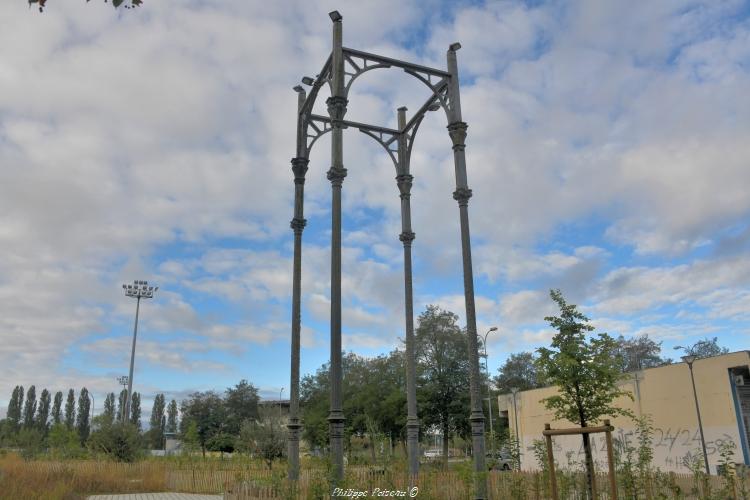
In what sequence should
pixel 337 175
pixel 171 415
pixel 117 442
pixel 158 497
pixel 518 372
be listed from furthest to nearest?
pixel 171 415 < pixel 518 372 < pixel 117 442 < pixel 158 497 < pixel 337 175

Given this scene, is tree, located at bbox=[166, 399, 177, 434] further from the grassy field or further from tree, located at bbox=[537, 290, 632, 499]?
tree, located at bbox=[537, 290, 632, 499]

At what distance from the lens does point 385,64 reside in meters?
15.6

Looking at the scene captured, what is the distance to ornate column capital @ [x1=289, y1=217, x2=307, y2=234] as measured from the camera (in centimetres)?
1761

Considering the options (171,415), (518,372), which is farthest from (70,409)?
(518,372)

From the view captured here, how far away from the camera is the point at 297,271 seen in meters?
17.3

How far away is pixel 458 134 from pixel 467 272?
11.8 ft

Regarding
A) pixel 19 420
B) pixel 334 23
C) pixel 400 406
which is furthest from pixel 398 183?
pixel 19 420

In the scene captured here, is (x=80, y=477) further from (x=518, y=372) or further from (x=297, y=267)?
(x=518, y=372)

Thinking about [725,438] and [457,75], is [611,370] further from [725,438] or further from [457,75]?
[725,438]

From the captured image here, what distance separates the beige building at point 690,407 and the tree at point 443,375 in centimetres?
796

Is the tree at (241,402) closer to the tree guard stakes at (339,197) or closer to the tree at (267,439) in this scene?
the tree at (267,439)

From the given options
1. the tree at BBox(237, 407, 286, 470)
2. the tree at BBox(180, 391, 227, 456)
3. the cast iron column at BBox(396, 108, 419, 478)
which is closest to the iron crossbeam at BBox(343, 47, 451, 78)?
the cast iron column at BBox(396, 108, 419, 478)

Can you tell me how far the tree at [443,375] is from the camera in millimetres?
39344

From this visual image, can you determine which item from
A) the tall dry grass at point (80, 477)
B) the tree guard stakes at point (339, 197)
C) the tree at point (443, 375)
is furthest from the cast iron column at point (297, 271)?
the tree at point (443, 375)
